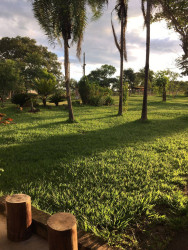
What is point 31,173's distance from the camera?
422cm

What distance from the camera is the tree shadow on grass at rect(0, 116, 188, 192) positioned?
13.7 feet

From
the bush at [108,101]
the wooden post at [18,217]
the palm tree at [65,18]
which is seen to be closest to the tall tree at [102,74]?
the bush at [108,101]

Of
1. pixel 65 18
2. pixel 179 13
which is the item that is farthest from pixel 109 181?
pixel 65 18

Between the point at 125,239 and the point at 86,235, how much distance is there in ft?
2.55

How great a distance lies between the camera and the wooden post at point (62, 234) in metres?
1.36

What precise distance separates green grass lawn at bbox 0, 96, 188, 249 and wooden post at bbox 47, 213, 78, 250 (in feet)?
3.17

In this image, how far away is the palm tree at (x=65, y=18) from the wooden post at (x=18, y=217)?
9.77 meters

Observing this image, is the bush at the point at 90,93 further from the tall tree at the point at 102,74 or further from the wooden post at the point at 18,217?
the tall tree at the point at 102,74

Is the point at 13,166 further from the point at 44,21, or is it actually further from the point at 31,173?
the point at 44,21

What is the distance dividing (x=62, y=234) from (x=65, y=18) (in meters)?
11.0

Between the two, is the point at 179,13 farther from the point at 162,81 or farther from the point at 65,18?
the point at 162,81

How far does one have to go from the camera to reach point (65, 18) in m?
9.89

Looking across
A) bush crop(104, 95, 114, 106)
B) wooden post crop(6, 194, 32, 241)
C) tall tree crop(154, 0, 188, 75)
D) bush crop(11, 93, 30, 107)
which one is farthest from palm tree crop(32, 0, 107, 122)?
bush crop(104, 95, 114, 106)

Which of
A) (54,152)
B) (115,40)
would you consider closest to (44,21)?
(115,40)
